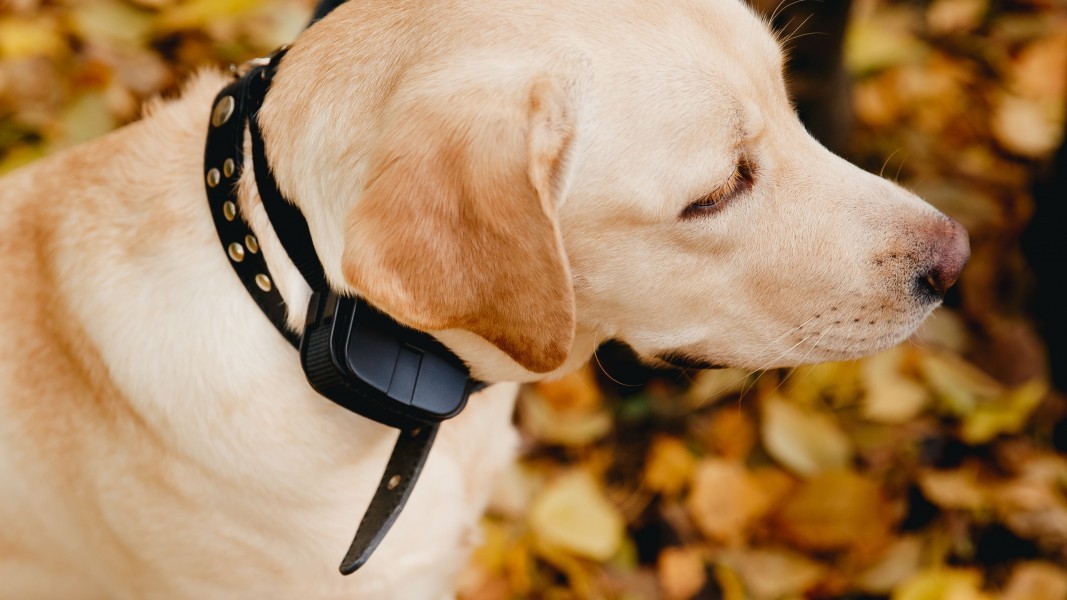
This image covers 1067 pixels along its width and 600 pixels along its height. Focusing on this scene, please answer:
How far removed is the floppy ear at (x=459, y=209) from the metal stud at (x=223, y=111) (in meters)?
0.44

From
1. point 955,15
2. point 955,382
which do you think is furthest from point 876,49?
point 955,382

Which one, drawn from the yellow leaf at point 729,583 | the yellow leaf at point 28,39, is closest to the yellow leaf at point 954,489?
the yellow leaf at point 729,583

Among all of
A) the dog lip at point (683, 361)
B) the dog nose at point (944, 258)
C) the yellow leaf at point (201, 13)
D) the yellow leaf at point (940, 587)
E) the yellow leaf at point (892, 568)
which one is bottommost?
the yellow leaf at point (892, 568)

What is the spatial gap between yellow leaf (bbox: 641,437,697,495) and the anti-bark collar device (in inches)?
60.7

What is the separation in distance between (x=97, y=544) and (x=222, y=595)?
14.2 inches

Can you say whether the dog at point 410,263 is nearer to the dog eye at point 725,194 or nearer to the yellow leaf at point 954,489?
the dog eye at point 725,194

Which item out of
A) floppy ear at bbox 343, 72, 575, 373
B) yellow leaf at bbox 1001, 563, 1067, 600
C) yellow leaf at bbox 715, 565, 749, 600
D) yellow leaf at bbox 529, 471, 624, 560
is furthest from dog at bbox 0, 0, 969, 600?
yellow leaf at bbox 1001, 563, 1067, 600

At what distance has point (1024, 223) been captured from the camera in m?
3.76

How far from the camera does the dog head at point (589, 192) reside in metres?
1.59

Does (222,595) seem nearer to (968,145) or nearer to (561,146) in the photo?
(561,146)

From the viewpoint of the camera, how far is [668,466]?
3.34 metres

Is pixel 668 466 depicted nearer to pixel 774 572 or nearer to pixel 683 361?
pixel 774 572

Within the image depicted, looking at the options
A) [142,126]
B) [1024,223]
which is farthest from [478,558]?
[1024,223]

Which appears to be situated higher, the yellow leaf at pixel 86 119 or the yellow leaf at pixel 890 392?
the yellow leaf at pixel 86 119
